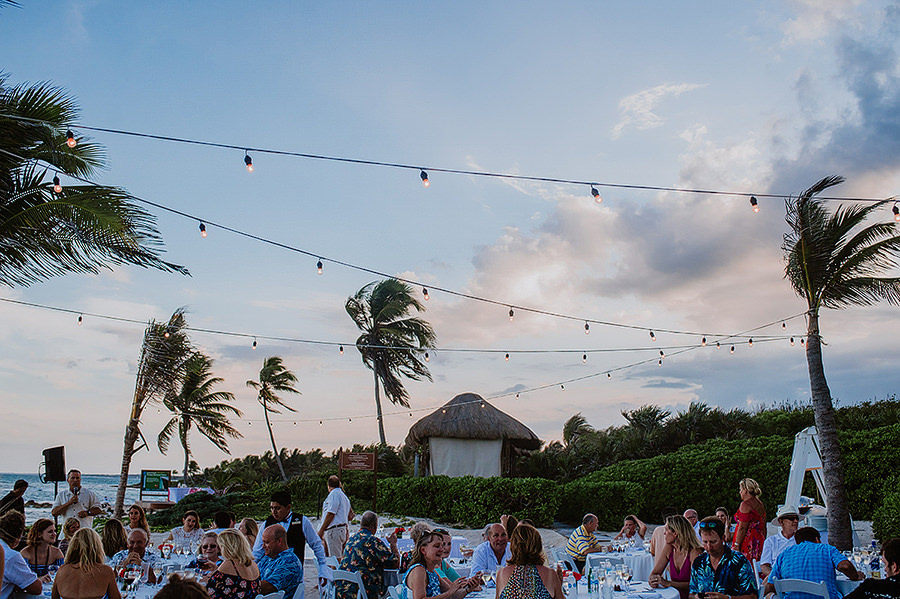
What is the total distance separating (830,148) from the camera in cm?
1143

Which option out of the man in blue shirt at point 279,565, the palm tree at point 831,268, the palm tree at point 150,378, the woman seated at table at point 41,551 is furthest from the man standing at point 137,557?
the palm tree at point 831,268

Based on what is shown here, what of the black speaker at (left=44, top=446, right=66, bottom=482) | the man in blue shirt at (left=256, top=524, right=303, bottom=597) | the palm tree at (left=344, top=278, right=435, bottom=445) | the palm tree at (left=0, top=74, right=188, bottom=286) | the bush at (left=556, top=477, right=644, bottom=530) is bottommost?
the bush at (left=556, top=477, right=644, bottom=530)

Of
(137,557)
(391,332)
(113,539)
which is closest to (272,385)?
(391,332)

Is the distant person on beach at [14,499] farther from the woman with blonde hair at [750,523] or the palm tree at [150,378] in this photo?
the woman with blonde hair at [750,523]

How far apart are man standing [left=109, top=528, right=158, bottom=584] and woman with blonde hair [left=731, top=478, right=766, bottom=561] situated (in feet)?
20.6

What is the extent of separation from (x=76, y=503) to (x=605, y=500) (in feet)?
35.6

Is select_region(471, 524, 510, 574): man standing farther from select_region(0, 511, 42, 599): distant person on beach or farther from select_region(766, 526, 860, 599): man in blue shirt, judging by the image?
select_region(0, 511, 42, 599): distant person on beach

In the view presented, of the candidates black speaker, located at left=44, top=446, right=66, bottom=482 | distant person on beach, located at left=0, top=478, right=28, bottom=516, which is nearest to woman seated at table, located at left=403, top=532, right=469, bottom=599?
distant person on beach, located at left=0, top=478, right=28, bottom=516

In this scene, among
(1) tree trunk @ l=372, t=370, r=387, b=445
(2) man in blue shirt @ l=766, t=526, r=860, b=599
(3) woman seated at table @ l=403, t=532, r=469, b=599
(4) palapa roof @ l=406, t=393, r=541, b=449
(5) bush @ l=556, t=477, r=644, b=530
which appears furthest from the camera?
(1) tree trunk @ l=372, t=370, r=387, b=445

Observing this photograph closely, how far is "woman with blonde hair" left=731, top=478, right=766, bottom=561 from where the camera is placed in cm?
798

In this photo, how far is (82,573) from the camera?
487 centimetres

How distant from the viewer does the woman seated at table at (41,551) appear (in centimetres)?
614

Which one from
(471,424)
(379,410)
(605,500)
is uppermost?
(379,410)

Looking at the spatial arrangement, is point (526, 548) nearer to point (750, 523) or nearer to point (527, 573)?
point (527, 573)
